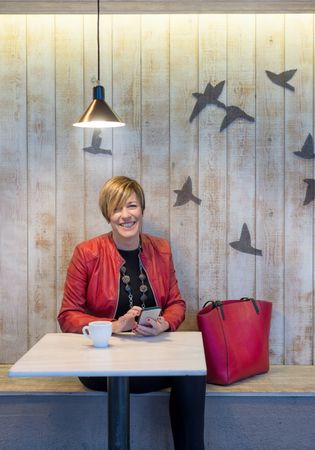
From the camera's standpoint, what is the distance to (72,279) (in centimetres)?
286

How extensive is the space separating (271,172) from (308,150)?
0.71 feet

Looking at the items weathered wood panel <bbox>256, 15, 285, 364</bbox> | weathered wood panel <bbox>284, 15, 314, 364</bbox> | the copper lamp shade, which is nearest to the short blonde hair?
the copper lamp shade

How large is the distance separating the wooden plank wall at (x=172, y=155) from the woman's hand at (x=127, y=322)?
3.01 feet

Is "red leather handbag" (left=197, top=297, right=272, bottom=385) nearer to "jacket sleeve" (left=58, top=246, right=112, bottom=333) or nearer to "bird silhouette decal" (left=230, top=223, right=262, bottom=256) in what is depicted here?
"bird silhouette decal" (left=230, top=223, right=262, bottom=256)

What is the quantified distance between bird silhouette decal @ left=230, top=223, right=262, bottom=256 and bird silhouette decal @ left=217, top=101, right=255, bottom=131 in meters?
0.53

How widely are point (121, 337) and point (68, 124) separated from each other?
1.32m

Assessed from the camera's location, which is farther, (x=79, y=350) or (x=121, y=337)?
(x=121, y=337)

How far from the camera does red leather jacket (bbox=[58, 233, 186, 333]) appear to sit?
2830 mm

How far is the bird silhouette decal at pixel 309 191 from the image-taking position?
11.0 feet

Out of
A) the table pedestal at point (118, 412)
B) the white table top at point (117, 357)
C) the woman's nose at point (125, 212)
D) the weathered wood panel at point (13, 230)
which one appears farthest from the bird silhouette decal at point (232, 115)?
the table pedestal at point (118, 412)

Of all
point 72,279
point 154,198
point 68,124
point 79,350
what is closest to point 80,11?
point 68,124

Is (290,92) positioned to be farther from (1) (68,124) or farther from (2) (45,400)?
(2) (45,400)

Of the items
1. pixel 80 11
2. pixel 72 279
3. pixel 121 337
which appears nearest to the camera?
pixel 121 337

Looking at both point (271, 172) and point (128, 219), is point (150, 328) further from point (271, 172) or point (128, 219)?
point (271, 172)
